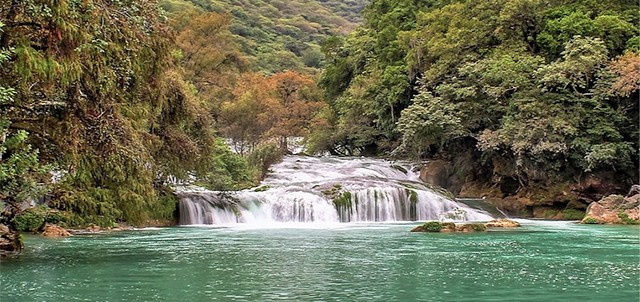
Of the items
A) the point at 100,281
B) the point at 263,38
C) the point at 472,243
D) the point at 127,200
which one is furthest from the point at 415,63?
the point at 263,38

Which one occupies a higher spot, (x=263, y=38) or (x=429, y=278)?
(x=263, y=38)

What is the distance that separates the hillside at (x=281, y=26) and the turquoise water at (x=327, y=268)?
62.1m

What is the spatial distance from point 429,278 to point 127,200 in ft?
22.0

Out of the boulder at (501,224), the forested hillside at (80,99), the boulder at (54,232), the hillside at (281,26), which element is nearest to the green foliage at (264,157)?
the boulder at (501,224)

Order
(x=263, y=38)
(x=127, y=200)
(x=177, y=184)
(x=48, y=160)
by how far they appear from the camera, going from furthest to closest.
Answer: (x=263, y=38), (x=177, y=184), (x=127, y=200), (x=48, y=160)

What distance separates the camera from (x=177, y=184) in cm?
3183

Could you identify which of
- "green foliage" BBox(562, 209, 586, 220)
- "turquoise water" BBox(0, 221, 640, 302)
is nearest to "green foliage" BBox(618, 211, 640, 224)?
"green foliage" BBox(562, 209, 586, 220)

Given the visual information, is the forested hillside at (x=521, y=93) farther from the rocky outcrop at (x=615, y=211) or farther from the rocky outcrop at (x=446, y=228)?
the rocky outcrop at (x=446, y=228)

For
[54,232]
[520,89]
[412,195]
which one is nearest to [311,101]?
[520,89]

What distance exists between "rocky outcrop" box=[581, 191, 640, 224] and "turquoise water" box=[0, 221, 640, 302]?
731 centimetres

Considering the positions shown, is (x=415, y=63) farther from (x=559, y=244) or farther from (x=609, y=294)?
(x=609, y=294)

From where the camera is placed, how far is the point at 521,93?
3431 centimetres

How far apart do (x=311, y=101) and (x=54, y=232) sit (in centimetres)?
4200

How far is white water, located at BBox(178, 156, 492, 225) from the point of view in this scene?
30.2 metres
